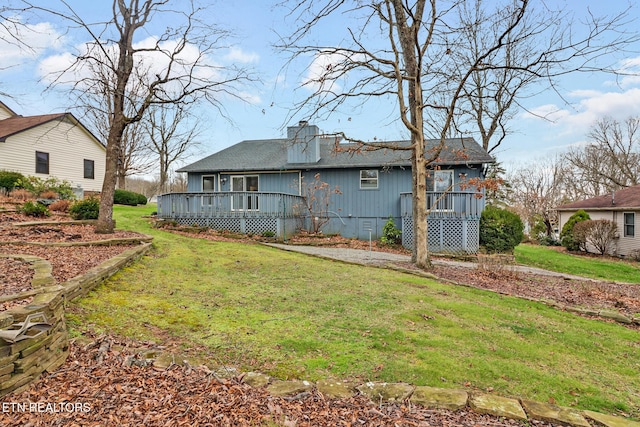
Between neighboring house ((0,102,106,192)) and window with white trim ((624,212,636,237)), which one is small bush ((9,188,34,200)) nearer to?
neighboring house ((0,102,106,192))

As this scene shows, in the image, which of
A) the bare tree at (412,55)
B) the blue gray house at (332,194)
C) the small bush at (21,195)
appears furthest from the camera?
the small bush at (21,195)

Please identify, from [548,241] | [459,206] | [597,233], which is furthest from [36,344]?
[548,241]

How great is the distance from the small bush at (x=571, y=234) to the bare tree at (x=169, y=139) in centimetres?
2797

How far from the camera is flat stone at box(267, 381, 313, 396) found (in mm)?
2781

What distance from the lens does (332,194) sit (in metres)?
15.4

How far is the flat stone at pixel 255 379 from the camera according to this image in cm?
288

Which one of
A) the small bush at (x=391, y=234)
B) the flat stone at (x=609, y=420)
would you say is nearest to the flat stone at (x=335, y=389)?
the flat stone at (x=609, y=420)

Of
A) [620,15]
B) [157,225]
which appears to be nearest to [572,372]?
[620,15]

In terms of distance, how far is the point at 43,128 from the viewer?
2055 cm

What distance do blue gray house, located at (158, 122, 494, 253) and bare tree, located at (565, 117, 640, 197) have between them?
21.4 metres

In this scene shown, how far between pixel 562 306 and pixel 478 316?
2.44 meters

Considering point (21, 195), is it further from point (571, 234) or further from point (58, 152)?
point (571, 234)

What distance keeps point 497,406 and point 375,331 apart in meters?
1.69

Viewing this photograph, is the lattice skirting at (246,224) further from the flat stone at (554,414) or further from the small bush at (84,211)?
the flat stone at (554,414)
